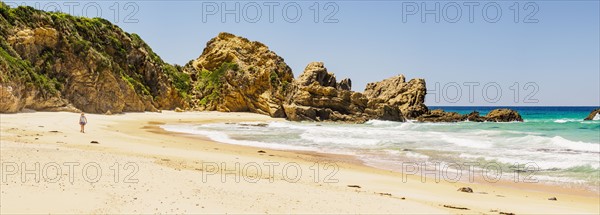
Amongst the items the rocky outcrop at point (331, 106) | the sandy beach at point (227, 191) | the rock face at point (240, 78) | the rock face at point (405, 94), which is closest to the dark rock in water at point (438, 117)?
the rock face at point (405, 94)

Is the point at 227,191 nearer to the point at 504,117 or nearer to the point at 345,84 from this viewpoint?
the point at 345,84

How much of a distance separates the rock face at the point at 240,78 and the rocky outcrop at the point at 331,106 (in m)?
4.64

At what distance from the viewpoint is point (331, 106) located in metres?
47.1

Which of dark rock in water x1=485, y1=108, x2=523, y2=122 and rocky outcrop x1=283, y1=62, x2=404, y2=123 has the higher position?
rocky outcrop x1=283, y1=62, x2=404, y2=123

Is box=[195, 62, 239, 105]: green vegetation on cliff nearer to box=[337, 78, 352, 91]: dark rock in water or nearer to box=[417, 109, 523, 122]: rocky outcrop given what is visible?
box=[337, 78, 352, 91]: dark rock in water

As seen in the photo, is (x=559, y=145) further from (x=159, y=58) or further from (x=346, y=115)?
(x=159, y=58)

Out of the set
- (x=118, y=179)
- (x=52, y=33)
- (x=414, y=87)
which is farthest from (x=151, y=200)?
(x=414, y=87)

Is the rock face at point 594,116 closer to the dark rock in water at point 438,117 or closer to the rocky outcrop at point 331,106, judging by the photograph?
the dark rock in water at point 438,117

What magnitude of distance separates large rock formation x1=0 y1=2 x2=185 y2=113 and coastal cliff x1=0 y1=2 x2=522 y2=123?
0.08 metres

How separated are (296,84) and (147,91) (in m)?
16.6

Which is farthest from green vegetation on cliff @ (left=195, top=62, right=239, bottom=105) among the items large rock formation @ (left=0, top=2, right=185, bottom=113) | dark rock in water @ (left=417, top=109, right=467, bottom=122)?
dark rock in water @ (left=417, top=109, right=467, bottom=122)

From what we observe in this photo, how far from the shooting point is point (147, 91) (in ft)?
151

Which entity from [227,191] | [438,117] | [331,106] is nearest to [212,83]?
[331,106]

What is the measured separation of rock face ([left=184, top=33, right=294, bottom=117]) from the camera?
5372 centimetres
